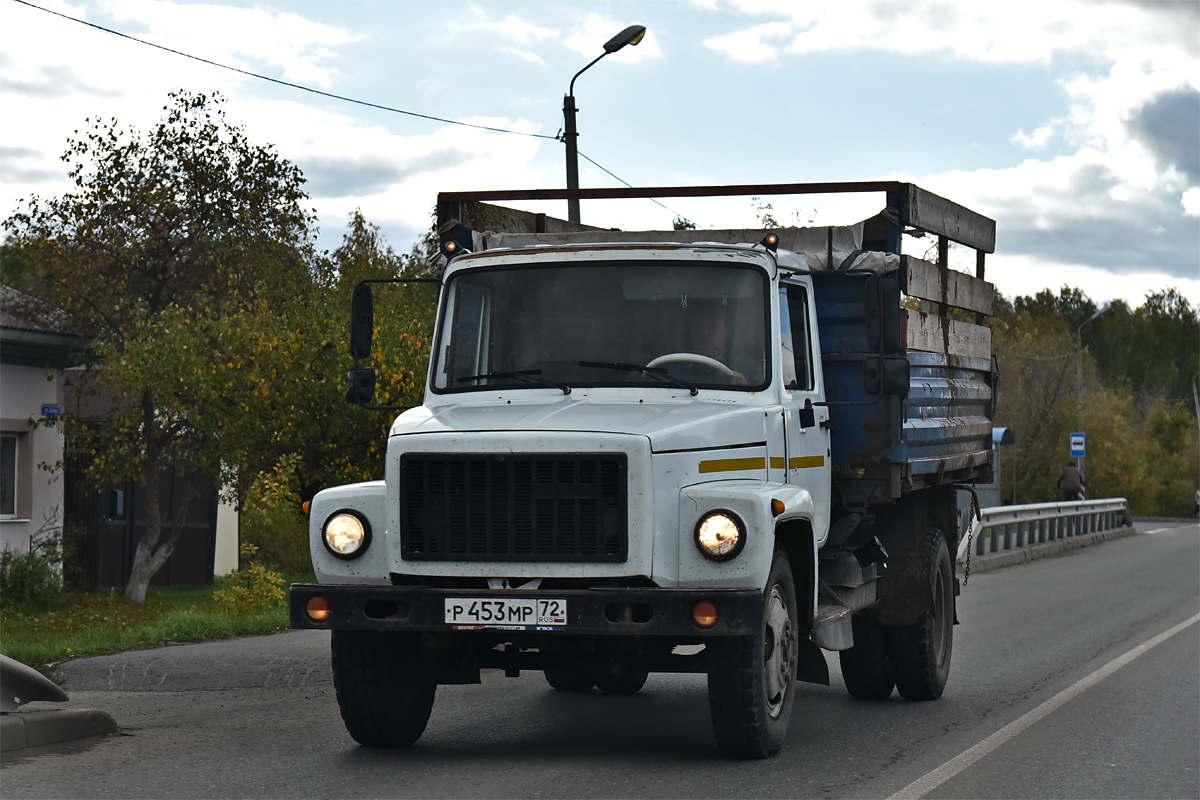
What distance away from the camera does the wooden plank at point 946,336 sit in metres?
9.31

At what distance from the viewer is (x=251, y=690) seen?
10.2 metres

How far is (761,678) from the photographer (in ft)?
23.3

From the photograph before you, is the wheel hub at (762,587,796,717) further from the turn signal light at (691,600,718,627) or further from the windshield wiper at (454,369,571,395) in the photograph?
the windshield wiper at (454,369,571,395)

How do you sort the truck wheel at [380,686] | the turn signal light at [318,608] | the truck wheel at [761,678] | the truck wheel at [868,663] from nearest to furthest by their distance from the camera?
the truck wheel at [761,678] < the turn signal light at [318,608] < the truck wheel at [380,686] < the truck wheel at [868,663]

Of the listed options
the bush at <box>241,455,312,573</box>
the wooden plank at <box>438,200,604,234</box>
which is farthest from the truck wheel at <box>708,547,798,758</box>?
the bush at <box>241,455,312,573</box>

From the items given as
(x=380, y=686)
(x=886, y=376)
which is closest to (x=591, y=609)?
(x=380, y=686)

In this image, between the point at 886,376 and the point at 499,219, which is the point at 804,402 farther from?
the point at 499,219

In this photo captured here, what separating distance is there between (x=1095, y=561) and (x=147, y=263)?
1644 centimetres

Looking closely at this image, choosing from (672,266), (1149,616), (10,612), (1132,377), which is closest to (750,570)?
(672,266)

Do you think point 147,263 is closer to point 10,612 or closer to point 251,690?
point 10,612

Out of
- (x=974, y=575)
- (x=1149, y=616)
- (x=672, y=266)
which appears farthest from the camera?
(x=974, y=575)

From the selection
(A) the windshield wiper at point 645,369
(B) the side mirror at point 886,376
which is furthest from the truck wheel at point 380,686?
(B) the side mirror at point 886,376

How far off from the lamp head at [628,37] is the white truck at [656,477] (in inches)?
473

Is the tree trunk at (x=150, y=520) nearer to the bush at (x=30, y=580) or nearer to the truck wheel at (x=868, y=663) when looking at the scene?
the bush at (x=30, y=580)
